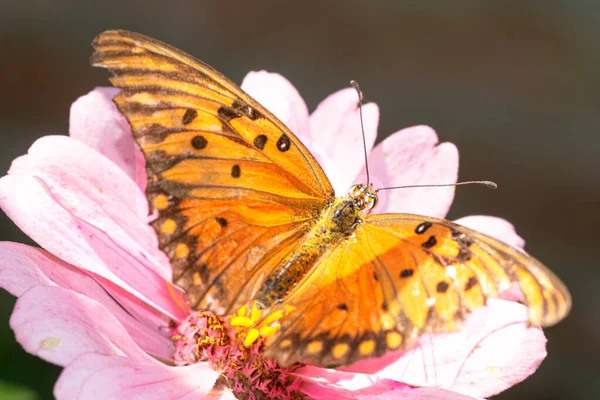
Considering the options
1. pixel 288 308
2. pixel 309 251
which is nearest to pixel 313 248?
pixel 309 251

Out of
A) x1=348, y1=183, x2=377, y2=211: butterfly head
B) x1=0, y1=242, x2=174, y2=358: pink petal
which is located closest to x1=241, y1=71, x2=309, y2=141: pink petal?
x1=348, y1=183, x2=377, y2=211: butterfly head

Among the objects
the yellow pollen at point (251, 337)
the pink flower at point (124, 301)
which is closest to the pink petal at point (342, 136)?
the pink flower at point (124, 301)

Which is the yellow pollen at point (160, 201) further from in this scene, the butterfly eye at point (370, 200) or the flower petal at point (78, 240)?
the butterfly eye at point (370, 200)

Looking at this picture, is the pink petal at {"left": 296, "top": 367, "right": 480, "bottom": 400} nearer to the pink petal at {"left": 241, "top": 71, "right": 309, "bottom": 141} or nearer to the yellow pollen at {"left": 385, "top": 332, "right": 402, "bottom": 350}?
the yellow pollen at {"left": 385, "top": 332, "right": 402, "bottom": 350}

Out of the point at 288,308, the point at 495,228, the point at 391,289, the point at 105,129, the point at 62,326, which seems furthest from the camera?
the point at 495,228

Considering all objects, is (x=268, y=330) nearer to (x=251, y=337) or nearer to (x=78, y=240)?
(x=251, y=337)

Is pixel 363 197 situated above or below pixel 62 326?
above

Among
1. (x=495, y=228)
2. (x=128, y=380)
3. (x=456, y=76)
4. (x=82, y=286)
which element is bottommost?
(x=128, y=380)

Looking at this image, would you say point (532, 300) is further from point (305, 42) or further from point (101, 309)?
point (305, 42)
